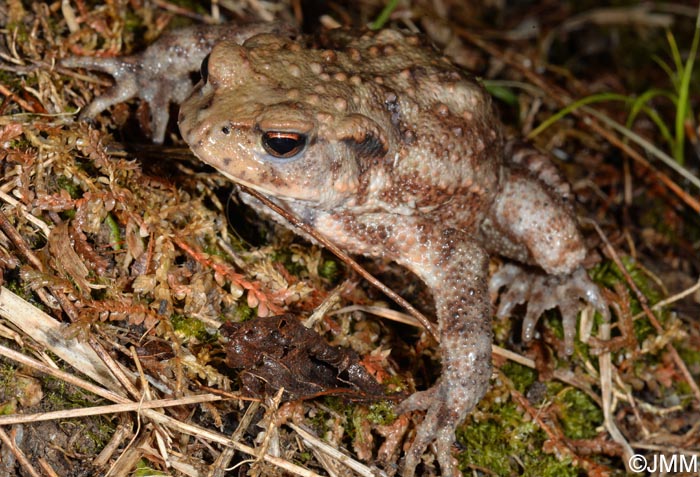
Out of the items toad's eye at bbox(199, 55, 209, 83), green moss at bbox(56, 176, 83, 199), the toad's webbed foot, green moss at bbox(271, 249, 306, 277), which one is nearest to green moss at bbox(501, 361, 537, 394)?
green moss at bbox(271, 249, 306, 277)

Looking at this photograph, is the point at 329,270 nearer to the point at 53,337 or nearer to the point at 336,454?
the point at 336,454

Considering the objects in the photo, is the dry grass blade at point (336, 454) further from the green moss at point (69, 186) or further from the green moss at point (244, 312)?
the green moss at point (69, 186)

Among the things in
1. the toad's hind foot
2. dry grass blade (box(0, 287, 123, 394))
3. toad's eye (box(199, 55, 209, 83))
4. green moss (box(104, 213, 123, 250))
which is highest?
toad's eye (box(199, 55, 209, 83))

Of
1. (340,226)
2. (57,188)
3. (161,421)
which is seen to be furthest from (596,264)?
(57,188)

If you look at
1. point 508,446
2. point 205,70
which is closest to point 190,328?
point 205,70

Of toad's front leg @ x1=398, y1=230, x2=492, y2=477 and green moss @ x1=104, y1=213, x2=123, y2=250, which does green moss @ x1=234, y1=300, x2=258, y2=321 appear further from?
toad's front leg @ x1=398, y1=230, x2=492, y2=477

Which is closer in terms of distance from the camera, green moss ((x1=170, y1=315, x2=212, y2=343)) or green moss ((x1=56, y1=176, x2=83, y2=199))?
green moss ((x1=170, y1=315, x2=212, y2=343))

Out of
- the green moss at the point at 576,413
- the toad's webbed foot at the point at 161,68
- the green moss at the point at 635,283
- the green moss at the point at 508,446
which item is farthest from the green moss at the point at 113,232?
the green moss at the point at 635,283
